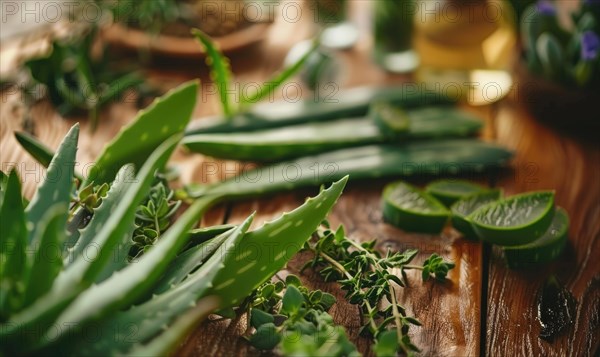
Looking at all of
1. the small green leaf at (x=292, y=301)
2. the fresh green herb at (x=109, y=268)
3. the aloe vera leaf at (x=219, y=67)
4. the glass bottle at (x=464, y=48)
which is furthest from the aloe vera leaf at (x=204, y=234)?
the glass bottle at (x=464, y=48)

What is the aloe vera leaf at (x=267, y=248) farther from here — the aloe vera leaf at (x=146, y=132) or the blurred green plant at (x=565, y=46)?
the blurred green plant at (x=565, y=46)

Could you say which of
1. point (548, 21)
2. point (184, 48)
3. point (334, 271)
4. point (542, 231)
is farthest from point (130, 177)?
point (548, 21)

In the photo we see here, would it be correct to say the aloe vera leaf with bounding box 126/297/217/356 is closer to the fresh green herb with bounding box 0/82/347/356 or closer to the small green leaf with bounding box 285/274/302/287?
the fresh green herb with bounding box 0/82/347/356

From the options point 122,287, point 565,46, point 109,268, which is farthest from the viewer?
point 565,46

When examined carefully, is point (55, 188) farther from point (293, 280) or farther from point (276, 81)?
point (276, 81)

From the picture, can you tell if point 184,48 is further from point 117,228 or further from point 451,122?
point 117,228

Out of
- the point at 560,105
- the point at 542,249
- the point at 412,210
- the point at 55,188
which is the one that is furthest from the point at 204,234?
the point at 560,105
